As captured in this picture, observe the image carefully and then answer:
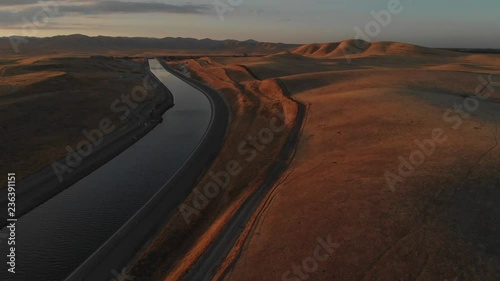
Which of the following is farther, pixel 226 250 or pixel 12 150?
pixel 12 150

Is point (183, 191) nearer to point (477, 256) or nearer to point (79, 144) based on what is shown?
point (79, 144)

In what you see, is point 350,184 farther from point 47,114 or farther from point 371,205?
point 47,114

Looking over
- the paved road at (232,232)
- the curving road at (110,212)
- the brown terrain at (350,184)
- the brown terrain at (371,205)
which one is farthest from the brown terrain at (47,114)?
the paved road at (232,232)

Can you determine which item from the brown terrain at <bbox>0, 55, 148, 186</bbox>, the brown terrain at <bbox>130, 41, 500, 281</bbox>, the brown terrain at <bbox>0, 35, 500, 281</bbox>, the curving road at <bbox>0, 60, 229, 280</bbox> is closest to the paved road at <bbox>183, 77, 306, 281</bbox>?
the brown terrain at <bbox>0, 35, 500, 281</bbox>

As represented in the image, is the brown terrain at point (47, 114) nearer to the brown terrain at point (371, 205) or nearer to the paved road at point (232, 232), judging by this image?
the brown terrain at point (371, 205)

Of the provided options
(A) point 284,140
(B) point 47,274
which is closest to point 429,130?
(A) point 284,140

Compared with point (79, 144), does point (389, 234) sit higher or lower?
lower

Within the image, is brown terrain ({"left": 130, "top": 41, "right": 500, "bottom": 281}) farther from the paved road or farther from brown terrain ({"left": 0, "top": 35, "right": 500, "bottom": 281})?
the paved road
